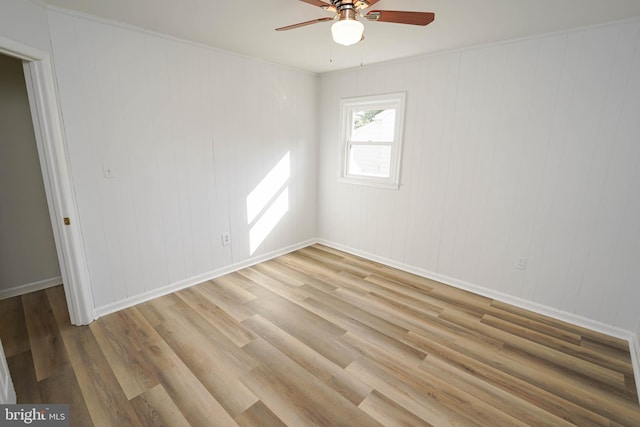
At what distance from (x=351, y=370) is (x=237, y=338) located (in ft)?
3.14

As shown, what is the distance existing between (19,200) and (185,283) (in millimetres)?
1802

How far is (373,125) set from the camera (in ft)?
12.5

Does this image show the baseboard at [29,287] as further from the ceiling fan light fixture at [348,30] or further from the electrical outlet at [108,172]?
the ceiling fan light fixture at [348,30]

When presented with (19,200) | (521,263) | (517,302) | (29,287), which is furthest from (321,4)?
(29,287)

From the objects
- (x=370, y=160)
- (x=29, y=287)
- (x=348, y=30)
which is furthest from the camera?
(x=370, y=160)

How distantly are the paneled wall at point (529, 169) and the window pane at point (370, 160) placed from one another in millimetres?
304

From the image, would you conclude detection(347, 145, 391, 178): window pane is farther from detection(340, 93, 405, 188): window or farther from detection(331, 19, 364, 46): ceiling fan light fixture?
detection(331, 19, 364, 46): ceiling fan light fixture

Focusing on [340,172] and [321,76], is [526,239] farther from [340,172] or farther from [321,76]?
[321,76]

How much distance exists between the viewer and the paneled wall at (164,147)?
7.88ft

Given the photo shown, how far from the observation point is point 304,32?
2.55m

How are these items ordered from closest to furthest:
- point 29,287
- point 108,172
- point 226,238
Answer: point 108,172 < point 29,287 < point 226,238

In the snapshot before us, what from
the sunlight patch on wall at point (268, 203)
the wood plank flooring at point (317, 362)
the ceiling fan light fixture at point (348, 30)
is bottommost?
the wood plank flooring at point (317, 362)

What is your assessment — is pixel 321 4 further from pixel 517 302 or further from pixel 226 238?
pixel 517 302

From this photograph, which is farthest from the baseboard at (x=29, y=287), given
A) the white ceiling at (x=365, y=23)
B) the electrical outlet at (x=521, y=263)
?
the electrical outlet at (x=521, y=263)
